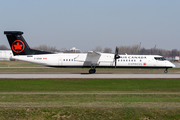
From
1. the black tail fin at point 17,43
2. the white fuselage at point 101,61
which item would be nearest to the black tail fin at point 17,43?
the black tail fin at point 17,43

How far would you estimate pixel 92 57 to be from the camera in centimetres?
4094

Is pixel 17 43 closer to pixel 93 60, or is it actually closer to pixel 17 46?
pixel 17 46

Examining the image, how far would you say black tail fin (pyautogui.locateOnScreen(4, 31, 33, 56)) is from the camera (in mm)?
39219

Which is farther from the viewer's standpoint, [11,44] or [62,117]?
[11,44]

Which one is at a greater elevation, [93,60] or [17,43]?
[17,43]

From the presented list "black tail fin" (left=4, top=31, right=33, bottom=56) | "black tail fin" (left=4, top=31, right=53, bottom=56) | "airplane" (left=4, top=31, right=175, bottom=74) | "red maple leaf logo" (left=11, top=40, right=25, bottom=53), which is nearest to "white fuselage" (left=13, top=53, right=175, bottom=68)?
"airplane" (left=4, top=31, right=175, bottom=74)

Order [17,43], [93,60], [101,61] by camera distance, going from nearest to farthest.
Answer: [17,43]
[101,61]
[93,60]

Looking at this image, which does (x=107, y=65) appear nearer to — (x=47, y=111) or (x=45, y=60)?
(x=45, y=60)

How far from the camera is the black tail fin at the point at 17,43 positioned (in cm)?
3922

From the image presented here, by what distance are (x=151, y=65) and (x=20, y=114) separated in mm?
32461

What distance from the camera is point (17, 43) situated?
39500 millimetres

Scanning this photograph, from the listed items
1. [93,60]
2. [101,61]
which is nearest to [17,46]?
[93,60]

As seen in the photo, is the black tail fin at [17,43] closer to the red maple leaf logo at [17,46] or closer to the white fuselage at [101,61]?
the red maple leaf logo at [17,46]

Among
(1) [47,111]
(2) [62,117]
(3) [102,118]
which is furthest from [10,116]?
(3) [102,118]
